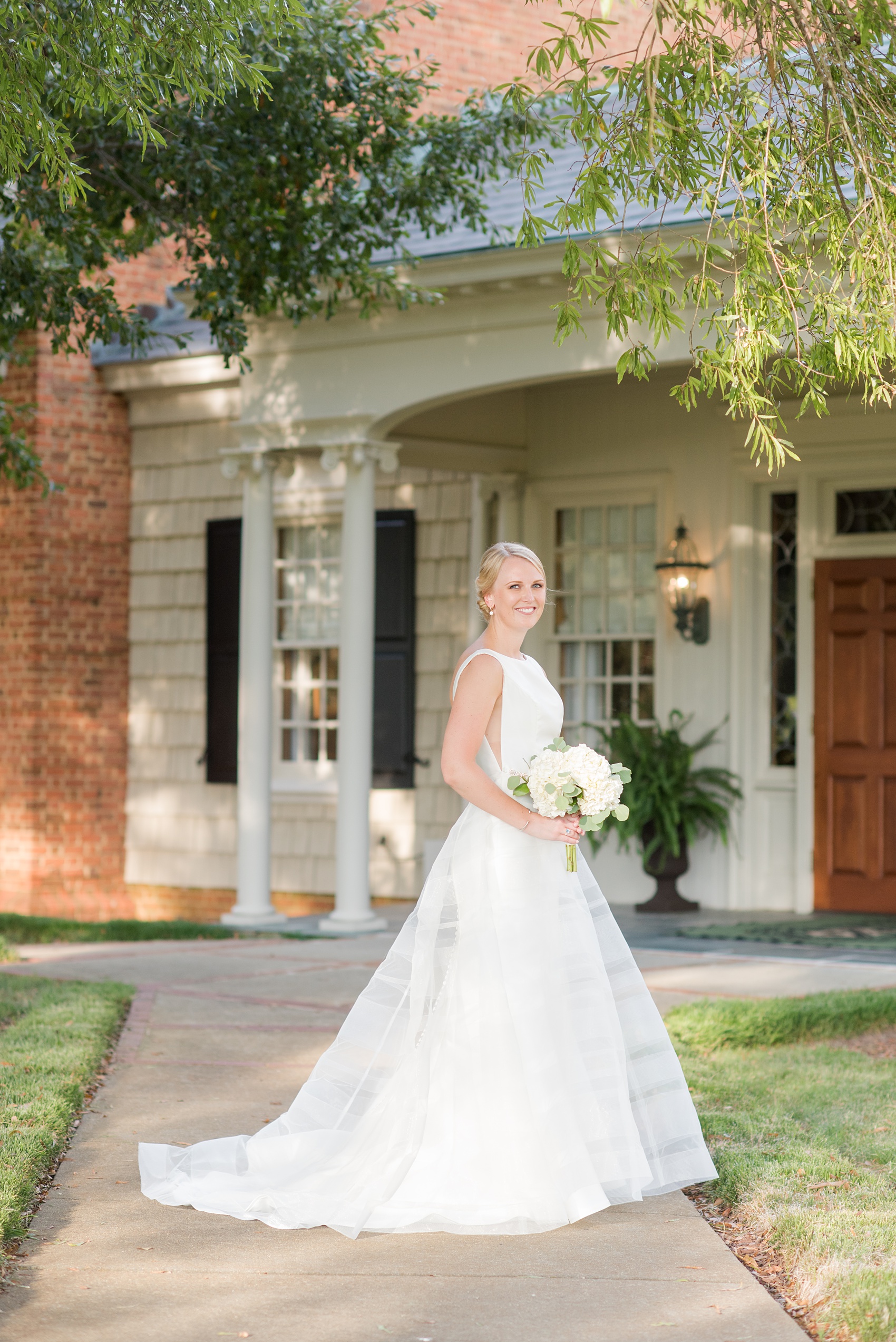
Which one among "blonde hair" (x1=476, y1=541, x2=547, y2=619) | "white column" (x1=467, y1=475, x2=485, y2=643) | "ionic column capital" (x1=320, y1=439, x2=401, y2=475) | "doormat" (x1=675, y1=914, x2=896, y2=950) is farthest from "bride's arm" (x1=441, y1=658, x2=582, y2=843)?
"white column" (x1=467, y1=475, x2=485, y2=643)

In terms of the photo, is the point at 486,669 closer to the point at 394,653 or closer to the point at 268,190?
the point at 268,190

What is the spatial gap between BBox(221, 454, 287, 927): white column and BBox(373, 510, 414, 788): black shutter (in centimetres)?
171

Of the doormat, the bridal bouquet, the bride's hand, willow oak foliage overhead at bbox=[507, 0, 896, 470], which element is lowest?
the doormat

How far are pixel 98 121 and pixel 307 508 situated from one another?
5700mm

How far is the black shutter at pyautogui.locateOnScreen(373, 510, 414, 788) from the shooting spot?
12695 millimetres

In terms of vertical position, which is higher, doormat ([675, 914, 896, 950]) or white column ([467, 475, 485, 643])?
white column ([467, 475, 485, 643])

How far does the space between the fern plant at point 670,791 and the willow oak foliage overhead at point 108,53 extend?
6711 mm

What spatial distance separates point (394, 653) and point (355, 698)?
219cm

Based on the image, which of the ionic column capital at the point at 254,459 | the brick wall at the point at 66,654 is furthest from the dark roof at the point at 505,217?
the brick wall at the point at 66,654

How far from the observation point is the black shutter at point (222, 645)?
13477 mm

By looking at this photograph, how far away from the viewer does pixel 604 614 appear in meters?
12.2

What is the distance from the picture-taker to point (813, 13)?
4758 millimetres

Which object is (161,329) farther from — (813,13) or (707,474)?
(813,13)

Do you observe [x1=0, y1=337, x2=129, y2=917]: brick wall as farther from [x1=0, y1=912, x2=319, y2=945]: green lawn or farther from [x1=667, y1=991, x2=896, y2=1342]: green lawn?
[x1=667, y1=991, x2=896, y2=1342]: green lawn
